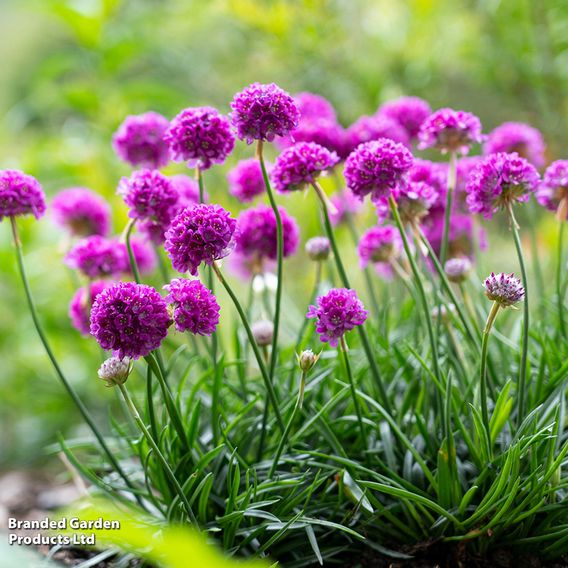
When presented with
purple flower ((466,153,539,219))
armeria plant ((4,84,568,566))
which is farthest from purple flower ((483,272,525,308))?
purple flower ((466,153,539,219))

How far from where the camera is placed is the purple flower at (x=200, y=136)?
1036 mm

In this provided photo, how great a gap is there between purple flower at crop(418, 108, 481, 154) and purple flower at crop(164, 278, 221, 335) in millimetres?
539

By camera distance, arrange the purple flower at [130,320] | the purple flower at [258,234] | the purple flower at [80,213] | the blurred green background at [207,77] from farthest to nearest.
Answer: the blurred green background at [207,77] → the purple flower at [80,213] → the purple flower at [258,234] → the purple flower at [130,320]

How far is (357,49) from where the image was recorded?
4.51 m

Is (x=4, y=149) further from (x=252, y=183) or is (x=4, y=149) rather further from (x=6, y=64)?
(x=6, y=64)

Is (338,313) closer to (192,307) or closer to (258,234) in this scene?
(192,307)

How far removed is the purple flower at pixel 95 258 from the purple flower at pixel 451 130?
2.06 feet

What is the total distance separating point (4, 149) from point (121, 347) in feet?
11.4

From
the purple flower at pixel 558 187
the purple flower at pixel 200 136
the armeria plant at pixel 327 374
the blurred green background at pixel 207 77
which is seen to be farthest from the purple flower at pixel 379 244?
the blurred green background at pixel 207 77

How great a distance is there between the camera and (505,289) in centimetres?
90

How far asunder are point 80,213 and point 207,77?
12.0 ft

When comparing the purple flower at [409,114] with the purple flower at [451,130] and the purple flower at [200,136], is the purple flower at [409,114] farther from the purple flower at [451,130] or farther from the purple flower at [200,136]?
the purple flower at [200,136]

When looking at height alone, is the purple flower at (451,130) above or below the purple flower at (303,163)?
above

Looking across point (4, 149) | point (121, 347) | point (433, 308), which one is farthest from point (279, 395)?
point (4, 149)
